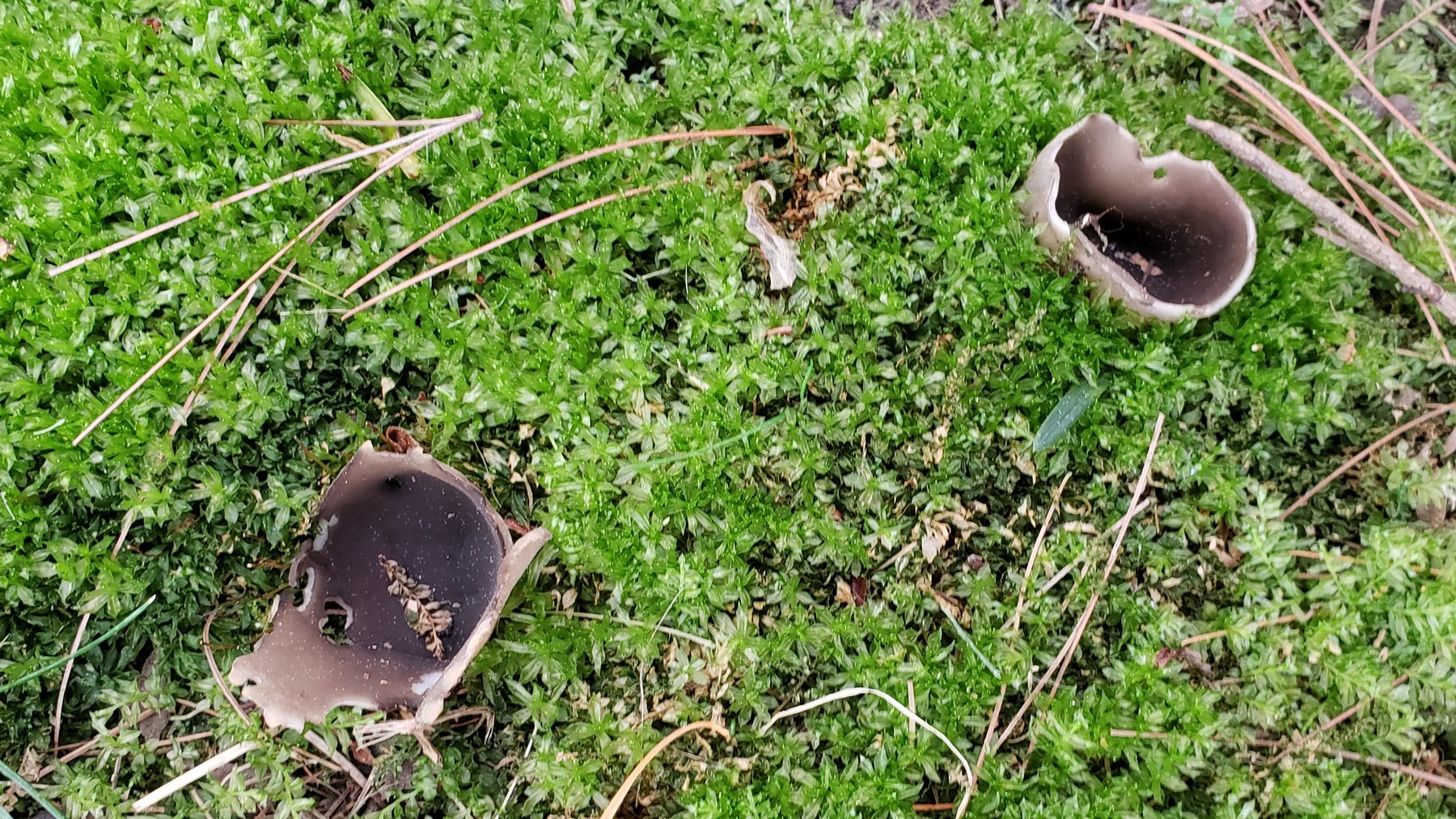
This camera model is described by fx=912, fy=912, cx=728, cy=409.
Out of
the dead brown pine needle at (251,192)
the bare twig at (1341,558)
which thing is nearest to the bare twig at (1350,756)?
the bare twig at (1341,558)

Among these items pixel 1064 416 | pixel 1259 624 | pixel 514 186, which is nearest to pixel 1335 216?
pixel 1064 416

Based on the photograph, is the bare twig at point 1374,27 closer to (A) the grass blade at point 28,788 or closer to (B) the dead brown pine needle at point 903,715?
(B) the dead brown pine needle at point 903,715

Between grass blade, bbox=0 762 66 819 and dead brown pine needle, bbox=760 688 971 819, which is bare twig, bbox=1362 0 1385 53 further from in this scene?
grass blade, bbox=0 762 66 819

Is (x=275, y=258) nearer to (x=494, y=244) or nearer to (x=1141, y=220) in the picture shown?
(x=494, y=244)

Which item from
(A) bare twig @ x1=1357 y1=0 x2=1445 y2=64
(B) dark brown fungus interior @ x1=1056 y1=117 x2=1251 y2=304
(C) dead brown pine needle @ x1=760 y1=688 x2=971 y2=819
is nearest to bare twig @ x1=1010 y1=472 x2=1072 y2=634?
(C) dead brown pine needle @ x1=760 y1=688 x2=971 y2=819

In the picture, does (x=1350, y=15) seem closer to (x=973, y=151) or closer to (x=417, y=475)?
(x=973, y=151)
